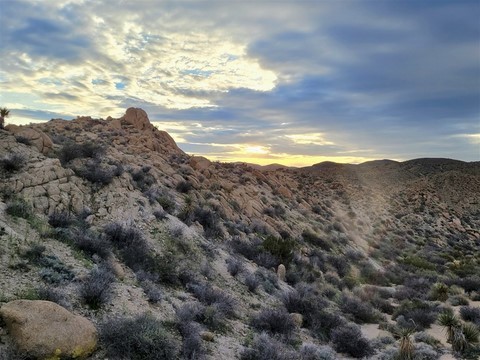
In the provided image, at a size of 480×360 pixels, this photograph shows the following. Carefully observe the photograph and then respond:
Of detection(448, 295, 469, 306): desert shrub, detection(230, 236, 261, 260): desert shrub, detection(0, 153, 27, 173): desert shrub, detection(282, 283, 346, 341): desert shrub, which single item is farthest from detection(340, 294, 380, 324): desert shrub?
detection(0, 153, 27, 173): desert shrub

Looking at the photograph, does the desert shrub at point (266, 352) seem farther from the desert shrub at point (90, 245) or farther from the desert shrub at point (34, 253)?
the desert shrub at point (34, 253)

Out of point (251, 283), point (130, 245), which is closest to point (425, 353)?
point (251, 283)

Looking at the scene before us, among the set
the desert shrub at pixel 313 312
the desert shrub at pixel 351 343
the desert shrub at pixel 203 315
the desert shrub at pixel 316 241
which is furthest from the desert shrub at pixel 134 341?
the desert shrub at pixel 316 241

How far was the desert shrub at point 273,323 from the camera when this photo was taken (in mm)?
10766

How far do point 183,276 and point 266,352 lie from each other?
4.45 metres

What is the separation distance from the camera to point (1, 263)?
793 centimetres

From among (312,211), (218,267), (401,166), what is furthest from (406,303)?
(401,166)

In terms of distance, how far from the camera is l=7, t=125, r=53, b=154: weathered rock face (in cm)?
1678

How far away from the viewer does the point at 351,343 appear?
10.9m

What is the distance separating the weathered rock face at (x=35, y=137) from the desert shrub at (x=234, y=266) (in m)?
10.3

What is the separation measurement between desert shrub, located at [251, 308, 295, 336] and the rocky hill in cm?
4

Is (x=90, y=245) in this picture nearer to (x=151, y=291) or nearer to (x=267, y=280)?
(x=151, y=291)

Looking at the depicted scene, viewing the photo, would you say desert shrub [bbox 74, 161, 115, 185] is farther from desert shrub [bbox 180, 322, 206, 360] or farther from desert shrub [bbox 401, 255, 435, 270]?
desert shrub [bbox 401, 255, 435, 270]

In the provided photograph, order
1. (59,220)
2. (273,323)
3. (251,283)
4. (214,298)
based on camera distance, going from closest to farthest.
Result: 1. (273,323)
2. (214,298)
3. (59,220)
4. (251,283)
